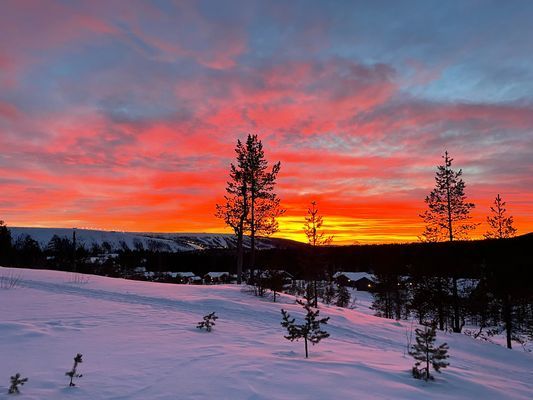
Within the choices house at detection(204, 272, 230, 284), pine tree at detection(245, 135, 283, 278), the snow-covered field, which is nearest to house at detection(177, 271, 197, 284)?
house at detection(204, 272, 230, 284)

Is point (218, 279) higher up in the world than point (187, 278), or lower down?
lower down

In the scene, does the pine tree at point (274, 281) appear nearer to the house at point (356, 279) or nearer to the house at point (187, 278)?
the house at point (187, 278)

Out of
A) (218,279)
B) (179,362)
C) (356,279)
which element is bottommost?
(356,279)

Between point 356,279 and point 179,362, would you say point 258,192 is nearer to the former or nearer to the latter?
point 179,362

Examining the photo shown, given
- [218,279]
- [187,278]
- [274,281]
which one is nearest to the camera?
[274,281]

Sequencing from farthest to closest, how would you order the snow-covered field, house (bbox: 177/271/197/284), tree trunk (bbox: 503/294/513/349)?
house (bbox: 177/271/197/284)
tree trunk (bbox: 503/294/513/349)
the snow-covered field

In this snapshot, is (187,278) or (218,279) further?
(218,279)

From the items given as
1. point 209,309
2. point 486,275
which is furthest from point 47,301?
point 486,275

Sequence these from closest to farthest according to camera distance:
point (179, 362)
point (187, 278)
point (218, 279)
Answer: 1. point (179, 362)
2. point (187, 278)
3. point (218, 279)

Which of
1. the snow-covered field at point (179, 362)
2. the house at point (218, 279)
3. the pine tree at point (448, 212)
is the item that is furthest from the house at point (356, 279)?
the snow-covered field at point (179, 362)

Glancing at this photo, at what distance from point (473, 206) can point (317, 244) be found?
12.3m

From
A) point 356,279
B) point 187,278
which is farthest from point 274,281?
point 356,279

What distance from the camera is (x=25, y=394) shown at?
3.98m

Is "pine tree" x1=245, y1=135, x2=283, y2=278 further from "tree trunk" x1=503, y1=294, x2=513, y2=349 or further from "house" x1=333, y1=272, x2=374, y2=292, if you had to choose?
"house" x1=333, y1=272, x2=374, y2=292
